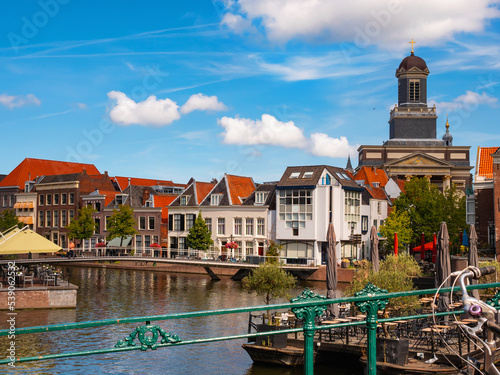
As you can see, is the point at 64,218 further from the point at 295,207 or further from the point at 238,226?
the point at 295,207

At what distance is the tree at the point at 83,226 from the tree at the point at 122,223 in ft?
17.7

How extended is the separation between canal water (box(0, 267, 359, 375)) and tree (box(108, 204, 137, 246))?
15300 mm

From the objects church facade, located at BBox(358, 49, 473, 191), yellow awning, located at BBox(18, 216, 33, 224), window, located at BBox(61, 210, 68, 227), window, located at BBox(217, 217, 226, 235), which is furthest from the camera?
church facade, located at BBox(358, 49, 473, 191)

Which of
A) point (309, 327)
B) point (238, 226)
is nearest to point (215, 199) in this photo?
point (238, 226)

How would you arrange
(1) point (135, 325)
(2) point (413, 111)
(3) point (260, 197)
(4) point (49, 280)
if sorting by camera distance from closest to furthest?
(1) point (135, 325), (4) point (49, 280), (3) point (260, 197), (2) point (413, 111)

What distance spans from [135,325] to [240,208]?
1336 inches

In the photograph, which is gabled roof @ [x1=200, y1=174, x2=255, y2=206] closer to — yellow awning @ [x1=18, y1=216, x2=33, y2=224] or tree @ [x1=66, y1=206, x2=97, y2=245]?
tree @ [x1=66, y1=206, x2=97, y2=245]

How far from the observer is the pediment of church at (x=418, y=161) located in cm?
9356

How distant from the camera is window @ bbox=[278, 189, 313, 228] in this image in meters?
55.5

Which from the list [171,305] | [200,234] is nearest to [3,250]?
[171,305]

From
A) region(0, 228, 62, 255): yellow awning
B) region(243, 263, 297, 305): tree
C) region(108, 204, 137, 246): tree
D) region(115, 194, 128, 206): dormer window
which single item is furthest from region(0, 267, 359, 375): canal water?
region(115, 194, 128, 206): dormer window

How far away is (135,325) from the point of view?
27.0 meters

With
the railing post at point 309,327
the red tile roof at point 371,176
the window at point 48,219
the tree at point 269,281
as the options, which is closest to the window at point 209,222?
the red tile roof at point 371,176

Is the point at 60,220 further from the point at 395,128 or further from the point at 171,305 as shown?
the point at 395,128
